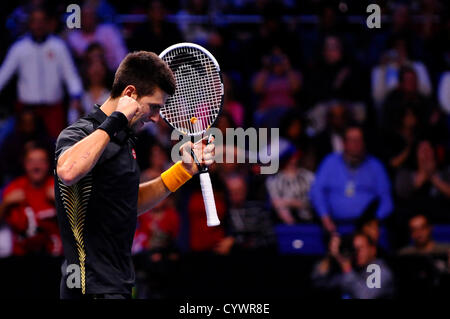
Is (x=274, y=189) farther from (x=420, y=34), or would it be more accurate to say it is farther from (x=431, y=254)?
(x=420, y=34)

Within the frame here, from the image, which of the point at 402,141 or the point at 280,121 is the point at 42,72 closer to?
the point at 280,121

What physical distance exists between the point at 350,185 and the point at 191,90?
332 centimetres

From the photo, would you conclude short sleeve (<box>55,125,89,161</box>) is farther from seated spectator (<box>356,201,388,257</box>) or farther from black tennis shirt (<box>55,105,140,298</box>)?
seated spectator (<box>356,201,388,257</box>)

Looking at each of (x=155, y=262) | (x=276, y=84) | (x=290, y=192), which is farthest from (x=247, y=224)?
(x=276, y=84)

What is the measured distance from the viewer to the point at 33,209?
6516 millimetres

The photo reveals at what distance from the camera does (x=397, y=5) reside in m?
9.30

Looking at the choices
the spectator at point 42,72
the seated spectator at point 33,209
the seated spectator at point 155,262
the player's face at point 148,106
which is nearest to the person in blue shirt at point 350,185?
the seated spectator at point 155,262

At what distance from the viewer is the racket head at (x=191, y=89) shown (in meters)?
4.15

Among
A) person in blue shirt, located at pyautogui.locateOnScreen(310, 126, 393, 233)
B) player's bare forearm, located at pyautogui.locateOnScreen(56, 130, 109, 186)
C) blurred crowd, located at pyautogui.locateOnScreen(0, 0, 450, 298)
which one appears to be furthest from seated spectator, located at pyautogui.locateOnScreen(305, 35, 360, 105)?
player's bare forearm, located at pyautogui.locateOnScreen(56, 130, 109, 186)

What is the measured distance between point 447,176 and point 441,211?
0.55 metres

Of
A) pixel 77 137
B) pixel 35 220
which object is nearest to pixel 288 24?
pixel 35 220

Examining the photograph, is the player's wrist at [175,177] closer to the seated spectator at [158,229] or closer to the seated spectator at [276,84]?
the seated spectator at [158,229]

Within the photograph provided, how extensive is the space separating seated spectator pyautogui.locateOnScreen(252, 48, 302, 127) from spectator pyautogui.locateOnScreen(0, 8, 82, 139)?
188cm

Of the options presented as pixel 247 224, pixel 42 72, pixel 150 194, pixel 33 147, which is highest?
pixel 42 72
